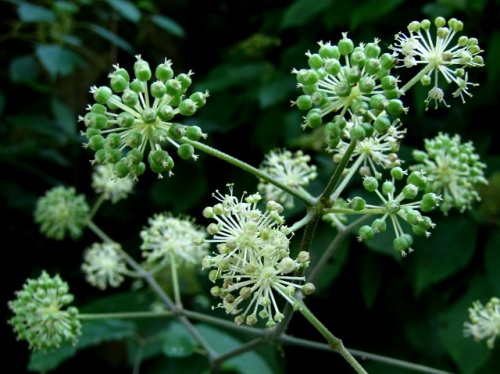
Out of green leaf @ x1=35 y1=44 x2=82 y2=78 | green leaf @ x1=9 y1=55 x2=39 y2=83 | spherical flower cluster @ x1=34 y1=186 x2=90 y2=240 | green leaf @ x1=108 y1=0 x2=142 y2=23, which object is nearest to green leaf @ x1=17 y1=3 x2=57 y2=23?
green leaf @ x1=35 y1=44 x2=82 y2=78

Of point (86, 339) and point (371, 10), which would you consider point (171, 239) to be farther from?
point (371, 10)

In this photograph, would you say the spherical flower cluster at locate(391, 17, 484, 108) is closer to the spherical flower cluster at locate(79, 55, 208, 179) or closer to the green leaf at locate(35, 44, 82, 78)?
the spherical flower cluster at locate(79, 55, 208, 179)

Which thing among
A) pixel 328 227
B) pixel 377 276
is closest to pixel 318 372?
pixel 377 276

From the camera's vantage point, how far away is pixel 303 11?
333 cm

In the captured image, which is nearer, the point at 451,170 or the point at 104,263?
the point at 451,170

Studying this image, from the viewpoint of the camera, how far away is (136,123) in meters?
1.35

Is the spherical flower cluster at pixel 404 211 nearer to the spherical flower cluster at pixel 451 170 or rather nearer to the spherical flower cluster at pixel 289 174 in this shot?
the spherical flower cluster at pixel 289 174

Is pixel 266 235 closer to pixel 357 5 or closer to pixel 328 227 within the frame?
pixel 328 227

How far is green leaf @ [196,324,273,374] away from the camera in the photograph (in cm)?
294

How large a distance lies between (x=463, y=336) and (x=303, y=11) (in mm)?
1784

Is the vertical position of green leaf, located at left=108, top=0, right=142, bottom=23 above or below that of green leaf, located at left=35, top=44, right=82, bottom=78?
above

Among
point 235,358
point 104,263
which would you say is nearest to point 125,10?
point 104,263

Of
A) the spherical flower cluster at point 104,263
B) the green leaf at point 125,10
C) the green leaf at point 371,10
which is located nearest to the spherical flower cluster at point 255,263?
the spherical flower cluster at point 104,263

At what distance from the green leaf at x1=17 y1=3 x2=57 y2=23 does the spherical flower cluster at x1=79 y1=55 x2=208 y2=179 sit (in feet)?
7.11
